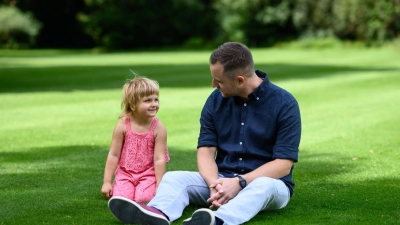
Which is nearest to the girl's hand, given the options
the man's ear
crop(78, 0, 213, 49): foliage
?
the man's ear

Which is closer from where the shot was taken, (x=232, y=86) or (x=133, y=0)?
(x=232, y=86)

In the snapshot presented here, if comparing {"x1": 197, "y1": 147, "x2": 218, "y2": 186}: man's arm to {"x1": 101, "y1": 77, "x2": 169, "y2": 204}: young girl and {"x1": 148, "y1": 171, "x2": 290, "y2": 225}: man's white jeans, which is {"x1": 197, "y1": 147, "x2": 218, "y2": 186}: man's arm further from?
{"x1": 101, "y1": 77, "x2": 169, "y2": 204}: young girl

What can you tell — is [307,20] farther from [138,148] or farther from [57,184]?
[138,148]

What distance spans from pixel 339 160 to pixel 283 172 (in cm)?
327

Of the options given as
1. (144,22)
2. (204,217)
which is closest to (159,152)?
(204,217)

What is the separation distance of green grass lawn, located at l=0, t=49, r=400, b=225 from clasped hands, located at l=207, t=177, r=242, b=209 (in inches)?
11.1

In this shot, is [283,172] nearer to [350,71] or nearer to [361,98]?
[361,98]

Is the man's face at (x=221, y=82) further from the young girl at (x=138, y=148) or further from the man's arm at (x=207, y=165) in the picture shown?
the young girl at (x=138, y=148)

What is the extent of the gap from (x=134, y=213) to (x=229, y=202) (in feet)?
2.30

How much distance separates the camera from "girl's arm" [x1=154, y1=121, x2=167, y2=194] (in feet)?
22.4

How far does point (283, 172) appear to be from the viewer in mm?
5992

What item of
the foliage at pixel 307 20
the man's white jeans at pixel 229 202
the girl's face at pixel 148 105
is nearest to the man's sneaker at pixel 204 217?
the man's white jeans at pixel 229 202

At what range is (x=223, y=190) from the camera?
5.77m

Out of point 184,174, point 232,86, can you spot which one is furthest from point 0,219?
point 232,86
